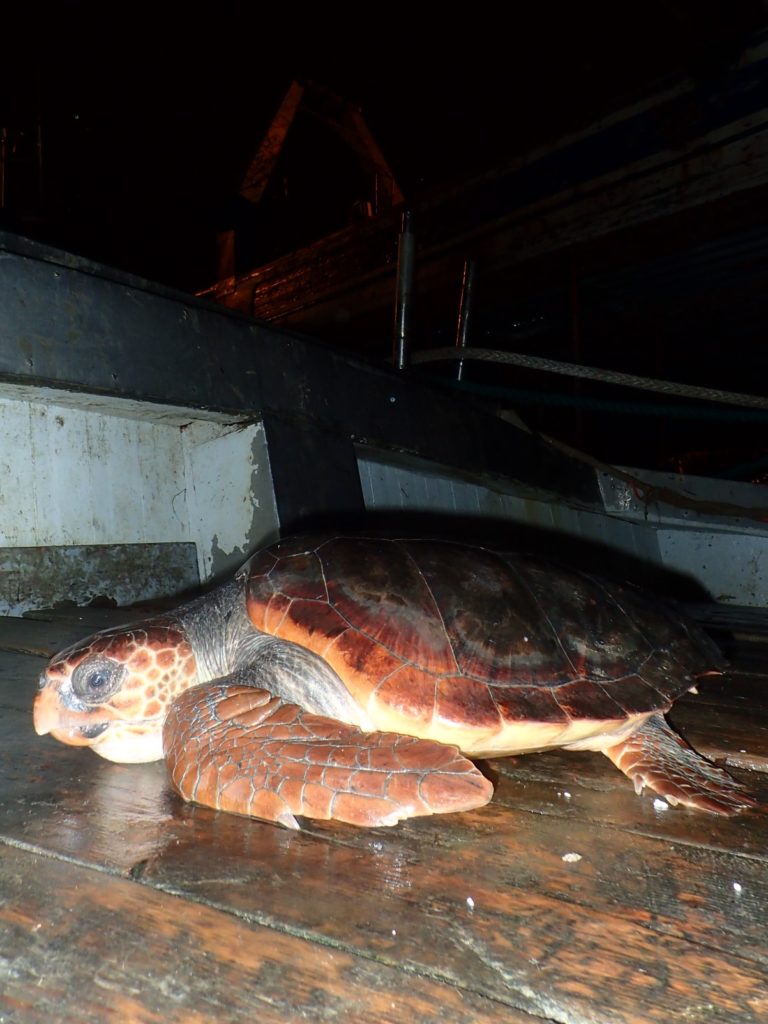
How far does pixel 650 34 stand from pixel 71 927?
7393 millimetres

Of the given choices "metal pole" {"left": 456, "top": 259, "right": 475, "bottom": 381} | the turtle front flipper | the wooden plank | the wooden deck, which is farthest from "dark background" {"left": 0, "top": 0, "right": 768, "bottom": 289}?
the wooden plank

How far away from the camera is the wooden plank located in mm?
710

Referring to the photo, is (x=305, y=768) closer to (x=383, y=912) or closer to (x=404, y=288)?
(x=383, y=912)

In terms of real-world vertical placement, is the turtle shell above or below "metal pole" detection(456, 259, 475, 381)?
below

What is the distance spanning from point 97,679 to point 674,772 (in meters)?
1.40

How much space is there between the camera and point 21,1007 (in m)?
0.71

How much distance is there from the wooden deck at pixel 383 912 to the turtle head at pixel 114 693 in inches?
6.8

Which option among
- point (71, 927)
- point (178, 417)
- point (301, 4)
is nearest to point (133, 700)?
point (71, 927)

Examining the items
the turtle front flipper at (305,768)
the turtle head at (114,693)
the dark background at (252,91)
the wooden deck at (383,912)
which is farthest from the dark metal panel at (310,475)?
the dark background at (252,91)

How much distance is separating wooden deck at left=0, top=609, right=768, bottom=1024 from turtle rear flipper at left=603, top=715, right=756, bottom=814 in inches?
1.4

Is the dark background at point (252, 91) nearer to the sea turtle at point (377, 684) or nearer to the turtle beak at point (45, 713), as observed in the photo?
the sea turtle at point (377, 684)

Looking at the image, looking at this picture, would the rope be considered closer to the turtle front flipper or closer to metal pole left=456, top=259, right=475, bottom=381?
metal pole left=456, top=259, right=475, bottom=381

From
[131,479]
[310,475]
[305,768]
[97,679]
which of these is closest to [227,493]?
[310,475]

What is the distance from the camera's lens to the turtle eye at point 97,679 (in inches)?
61.8
